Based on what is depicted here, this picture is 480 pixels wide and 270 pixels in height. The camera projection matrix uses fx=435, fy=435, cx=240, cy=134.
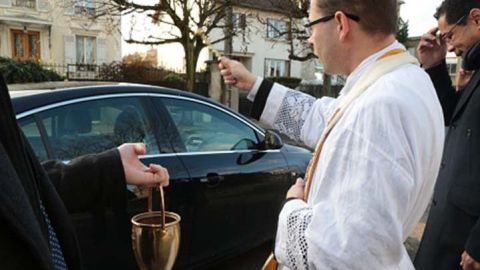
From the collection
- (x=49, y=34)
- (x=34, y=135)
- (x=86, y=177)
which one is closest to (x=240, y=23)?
(x=34, y=135)

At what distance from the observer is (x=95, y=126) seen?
2.96m

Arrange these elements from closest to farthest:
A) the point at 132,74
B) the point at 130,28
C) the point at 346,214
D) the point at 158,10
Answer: the point at 346,214 < the point at 158,10 < the point at 130,28 < the point at 132,74

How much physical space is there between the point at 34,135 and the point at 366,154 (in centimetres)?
206

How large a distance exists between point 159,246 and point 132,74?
17.9m

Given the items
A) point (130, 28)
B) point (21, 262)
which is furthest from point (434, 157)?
point (130, 28)

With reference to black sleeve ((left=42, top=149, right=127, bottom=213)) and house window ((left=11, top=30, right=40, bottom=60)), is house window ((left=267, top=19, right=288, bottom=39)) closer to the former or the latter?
house window ((left=11, top=30, right=40, bottom=60))

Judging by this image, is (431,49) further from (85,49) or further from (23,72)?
(85,49)

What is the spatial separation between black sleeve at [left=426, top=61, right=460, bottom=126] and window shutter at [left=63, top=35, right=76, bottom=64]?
28778 mm

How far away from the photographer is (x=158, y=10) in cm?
1442

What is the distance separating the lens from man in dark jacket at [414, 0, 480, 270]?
2.05m

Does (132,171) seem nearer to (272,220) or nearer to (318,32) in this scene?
(318,32)

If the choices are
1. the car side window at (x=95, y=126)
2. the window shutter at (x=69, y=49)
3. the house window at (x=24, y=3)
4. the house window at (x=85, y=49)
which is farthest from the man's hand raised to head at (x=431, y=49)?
the house window at (x=24, y=3)

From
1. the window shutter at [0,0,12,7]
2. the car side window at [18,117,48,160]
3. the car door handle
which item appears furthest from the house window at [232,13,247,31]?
the window shutter at [0,0,12,7]

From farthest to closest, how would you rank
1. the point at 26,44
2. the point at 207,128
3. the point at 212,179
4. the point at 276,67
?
1. the point at 276,67
2. the point at 26,44
3. the point at 207,128
4. the point at 212,179
